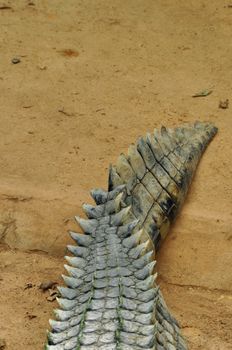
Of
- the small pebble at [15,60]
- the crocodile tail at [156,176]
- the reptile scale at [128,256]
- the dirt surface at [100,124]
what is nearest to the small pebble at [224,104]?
the dirt surface at [100,124]

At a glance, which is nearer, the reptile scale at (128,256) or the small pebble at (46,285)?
the reptile scale at (128,256)

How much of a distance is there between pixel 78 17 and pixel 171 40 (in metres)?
0.92

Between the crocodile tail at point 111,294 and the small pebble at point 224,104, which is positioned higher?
the crocodile tail at point 111,294

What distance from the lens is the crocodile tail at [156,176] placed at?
361 centimetres

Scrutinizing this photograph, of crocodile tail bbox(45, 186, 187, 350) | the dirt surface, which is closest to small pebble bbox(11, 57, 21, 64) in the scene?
the dirt surface

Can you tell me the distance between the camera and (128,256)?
123 inches

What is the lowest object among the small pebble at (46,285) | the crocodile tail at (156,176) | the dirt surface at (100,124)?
the small pebble at (46,285)

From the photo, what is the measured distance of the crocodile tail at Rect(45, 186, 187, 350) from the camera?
2604 mm

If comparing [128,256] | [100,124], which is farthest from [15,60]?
[128,256]

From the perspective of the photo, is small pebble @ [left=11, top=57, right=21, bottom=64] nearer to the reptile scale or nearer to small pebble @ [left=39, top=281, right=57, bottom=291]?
the reptile scale

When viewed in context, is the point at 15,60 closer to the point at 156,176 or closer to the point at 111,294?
the point at 156,176

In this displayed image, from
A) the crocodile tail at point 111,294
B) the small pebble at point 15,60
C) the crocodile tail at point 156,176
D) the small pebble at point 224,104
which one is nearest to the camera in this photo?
the crocodile tail at point 111,294

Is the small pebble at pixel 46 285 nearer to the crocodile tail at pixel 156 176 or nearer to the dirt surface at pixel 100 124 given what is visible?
the dirt surface at pixel 100 124

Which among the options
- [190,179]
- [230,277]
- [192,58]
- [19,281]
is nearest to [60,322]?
[19,281]
